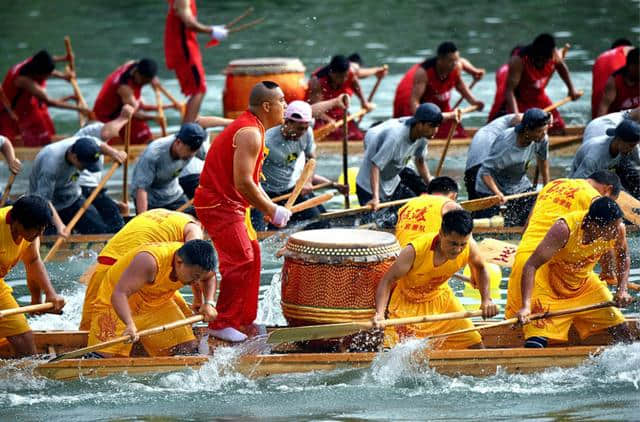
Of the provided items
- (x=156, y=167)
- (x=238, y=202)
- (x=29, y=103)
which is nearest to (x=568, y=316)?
(x=238, y=202)

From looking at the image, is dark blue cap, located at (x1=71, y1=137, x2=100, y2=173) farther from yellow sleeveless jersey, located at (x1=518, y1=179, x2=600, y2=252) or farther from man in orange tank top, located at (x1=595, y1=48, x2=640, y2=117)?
man in orange tank top, located at (x1=595, y1=48, x2=640, y2=117)

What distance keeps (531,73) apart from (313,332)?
6.69 meters

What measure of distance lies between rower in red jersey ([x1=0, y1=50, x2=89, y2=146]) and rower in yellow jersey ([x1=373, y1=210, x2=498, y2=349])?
23.7ft

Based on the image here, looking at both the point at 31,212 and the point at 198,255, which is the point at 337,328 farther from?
the point at 31,212

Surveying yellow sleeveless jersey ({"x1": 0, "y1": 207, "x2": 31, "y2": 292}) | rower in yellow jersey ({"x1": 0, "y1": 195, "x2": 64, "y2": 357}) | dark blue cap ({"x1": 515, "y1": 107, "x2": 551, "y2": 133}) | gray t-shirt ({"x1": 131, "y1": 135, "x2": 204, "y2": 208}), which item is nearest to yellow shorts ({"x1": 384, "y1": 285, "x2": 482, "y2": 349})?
rower in yellow jersey ({"x1": 0, "y1": 195, "x2": 64, "y2": 357})

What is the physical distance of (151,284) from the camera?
762 centimetres

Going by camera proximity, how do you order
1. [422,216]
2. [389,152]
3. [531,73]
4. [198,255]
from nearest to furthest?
[198,255] → [422,216] → [389,152] → [531,73]

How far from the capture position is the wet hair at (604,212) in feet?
25.1

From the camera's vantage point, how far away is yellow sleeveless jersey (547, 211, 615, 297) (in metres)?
7.76

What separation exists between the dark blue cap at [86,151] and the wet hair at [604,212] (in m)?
4.32

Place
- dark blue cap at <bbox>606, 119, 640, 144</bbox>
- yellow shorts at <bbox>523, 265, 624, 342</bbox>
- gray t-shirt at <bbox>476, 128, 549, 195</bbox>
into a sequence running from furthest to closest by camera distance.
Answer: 1. gray t-shirt at <bbox>476, 128, 549, 195</bbox>
2. dark blue cap at <bbox>606, 119, 640, 144</bbox>
3. yellow shorts at <bbox>523, 265, 624, 342</bbox>

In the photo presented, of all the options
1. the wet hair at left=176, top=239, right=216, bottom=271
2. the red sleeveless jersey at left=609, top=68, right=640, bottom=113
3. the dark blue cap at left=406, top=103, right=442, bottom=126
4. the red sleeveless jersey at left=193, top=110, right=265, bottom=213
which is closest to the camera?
the wet hair at left=176, top=239, right=216, bottom=271

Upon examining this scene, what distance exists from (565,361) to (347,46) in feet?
48.6

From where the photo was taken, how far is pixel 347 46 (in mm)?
22031
